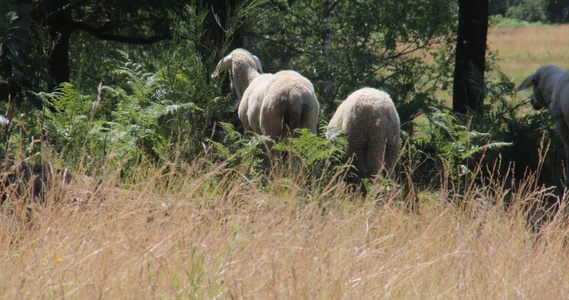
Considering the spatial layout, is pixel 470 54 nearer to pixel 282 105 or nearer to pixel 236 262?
pixel 282 105

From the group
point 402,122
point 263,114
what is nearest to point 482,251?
point 263,114

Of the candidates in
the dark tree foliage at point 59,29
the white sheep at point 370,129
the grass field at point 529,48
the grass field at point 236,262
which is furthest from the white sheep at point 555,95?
the grass field at point 529,48

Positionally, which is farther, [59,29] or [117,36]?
[117,36]

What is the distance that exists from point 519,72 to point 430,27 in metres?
17.7

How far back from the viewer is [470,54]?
30.9ft

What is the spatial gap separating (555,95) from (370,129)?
11.1ft

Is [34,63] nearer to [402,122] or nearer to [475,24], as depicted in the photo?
[402,122]

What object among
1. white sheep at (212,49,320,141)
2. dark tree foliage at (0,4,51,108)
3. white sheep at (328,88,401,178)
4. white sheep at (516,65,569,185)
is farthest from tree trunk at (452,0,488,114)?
dark tree foliage at (0,4,51,108)

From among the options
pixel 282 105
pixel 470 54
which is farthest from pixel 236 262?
pixel 470 54

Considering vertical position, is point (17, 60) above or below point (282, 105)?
above

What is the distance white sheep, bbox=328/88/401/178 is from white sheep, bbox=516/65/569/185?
2.75 meters

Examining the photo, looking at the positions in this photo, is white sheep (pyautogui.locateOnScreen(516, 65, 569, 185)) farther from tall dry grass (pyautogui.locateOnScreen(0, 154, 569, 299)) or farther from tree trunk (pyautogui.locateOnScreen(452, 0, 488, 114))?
tall dry grass (pyautogui.locateOnScreen(0, 154, 569, 299))

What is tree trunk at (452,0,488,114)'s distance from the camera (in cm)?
918

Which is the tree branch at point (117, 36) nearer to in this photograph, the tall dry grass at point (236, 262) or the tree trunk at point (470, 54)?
the tree trunk at point (470, 54)
